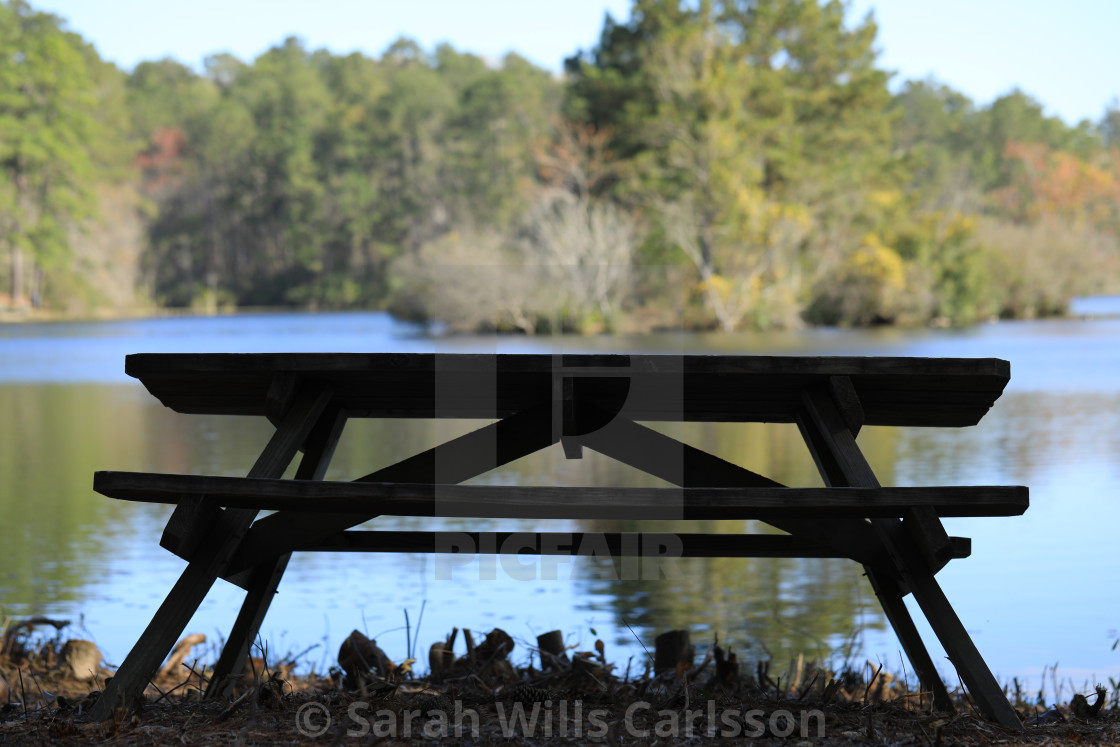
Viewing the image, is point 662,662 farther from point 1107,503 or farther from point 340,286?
point 340,286

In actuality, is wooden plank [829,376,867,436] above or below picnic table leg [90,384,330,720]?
above

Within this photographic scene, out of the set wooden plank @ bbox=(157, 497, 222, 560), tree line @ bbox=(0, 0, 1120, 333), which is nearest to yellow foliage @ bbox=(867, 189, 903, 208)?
tree line @ bbox=(0, 0, 1120, 333)

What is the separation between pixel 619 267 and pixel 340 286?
119ft

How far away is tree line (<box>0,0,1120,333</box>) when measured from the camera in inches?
1374

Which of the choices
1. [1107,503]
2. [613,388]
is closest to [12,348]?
[1107,503]

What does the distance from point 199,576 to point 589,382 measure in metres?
1.17

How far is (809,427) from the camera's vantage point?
3.40 metres

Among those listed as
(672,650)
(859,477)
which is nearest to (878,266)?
(672,650)

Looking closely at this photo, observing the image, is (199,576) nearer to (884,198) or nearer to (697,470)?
(697,470)

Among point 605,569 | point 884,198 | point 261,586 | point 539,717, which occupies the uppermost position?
point 884,198

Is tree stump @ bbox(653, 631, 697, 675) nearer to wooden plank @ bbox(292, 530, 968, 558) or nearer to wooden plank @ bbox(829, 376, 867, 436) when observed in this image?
wooden plank @ bbox(292, 530, 968, 558)

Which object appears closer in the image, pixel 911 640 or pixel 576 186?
pixel 911 640

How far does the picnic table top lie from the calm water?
1009 mm

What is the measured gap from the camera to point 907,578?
308 centimetres
